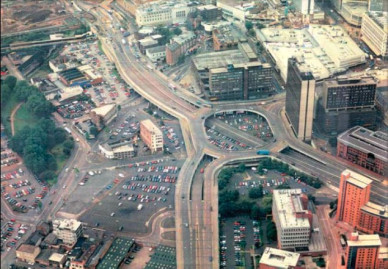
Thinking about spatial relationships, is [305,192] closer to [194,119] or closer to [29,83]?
[194,119]

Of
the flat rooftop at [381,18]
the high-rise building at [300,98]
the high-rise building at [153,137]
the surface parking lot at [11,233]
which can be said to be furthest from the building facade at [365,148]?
the surface parking lot at [11,233]

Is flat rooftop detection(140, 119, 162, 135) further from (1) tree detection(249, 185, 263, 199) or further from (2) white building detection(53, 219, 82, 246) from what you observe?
(2) white building detection(53, 219, 82, 246)

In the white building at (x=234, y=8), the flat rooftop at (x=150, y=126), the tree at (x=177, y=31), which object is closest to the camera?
the flat rooftop at (x=150, y=126)

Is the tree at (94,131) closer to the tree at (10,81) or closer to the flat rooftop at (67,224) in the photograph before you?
the tree at (10,81)

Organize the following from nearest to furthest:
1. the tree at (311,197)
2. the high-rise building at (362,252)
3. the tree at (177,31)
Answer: the high-rise building at (362,252), the tree at (311,197), the tree at (177,31)

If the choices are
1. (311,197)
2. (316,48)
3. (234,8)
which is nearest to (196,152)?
(311,197)

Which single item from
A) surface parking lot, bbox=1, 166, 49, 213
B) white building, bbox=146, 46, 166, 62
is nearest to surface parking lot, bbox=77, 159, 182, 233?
surface parking lot, bbox=1, 166, 49, 213

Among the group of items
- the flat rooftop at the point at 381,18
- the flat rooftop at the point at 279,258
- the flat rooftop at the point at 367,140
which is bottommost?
the flat rooftop at the point at 279,258
